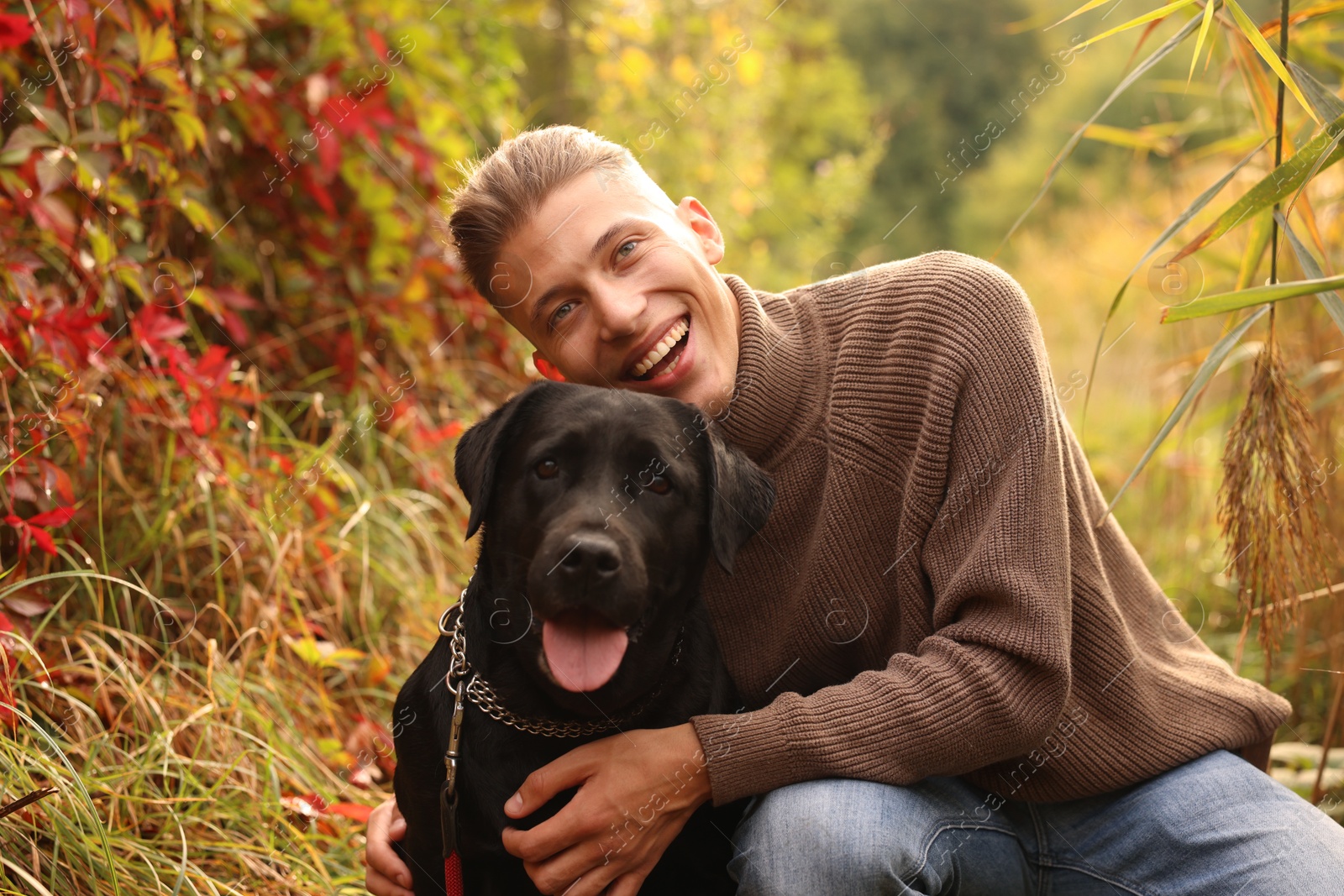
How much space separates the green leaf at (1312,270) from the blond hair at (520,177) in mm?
1313

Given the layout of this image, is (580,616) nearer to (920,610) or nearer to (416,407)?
(920,610)

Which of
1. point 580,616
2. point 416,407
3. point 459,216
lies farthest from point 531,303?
point 416,407

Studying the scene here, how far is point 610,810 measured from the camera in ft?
5.98

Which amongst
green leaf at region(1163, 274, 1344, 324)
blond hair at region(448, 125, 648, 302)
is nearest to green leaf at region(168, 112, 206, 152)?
blond hair at region(448, 125, 648, 302)

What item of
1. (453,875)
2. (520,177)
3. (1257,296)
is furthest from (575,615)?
(1257,296)

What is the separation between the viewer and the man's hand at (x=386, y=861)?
2.05 meters

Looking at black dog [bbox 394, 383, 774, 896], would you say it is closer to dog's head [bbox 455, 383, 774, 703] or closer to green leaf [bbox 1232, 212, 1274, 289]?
dog's head [bbox 455, 383, 774, 703]

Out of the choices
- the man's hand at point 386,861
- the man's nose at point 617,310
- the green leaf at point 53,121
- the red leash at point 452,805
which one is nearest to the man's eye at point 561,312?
the man's nose at point 617,310

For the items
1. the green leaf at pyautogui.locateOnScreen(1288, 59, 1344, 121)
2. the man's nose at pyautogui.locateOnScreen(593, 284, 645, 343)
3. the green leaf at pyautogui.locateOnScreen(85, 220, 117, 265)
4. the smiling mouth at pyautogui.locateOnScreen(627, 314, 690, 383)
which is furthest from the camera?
the green leaf at pyautogui.locateOnScreen(85, 220, 117, 265)

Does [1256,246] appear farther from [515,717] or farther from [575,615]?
[515,717]

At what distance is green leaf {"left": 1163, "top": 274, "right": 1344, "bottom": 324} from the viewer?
1.49 meters

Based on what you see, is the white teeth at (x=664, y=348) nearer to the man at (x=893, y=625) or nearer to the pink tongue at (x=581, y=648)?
the man at (x=893, y=625)

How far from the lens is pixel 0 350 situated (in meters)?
2.21

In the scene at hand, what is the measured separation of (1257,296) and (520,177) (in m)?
1.46
